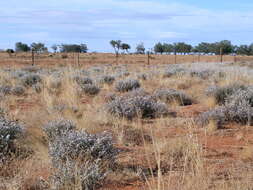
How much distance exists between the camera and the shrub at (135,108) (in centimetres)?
824

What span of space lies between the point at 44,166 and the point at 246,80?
37.5ft

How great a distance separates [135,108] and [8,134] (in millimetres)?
3677

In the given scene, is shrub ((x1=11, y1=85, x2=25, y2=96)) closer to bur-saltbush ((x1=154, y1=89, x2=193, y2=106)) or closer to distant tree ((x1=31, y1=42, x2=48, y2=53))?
bur-saltbush ((x1=154, y1=89, x2=193, y2=106))

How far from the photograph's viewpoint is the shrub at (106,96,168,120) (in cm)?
824

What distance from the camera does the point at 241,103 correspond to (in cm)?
822

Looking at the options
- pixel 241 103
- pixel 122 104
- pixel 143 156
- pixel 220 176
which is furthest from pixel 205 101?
pixel 220 176

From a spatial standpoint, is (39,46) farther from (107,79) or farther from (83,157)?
(83,157)

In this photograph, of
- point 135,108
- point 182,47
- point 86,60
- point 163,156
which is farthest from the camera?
point 182,47

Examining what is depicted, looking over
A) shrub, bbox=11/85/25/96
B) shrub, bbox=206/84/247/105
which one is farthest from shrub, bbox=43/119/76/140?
shrub, bbox=11/85/25/96

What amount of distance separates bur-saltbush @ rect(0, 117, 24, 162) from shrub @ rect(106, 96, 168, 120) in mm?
2781

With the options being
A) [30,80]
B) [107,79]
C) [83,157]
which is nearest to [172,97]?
[83,157]

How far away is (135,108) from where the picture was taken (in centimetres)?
844

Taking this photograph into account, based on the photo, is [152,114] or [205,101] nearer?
[152,114]

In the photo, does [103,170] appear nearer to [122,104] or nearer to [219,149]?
[219,149]
